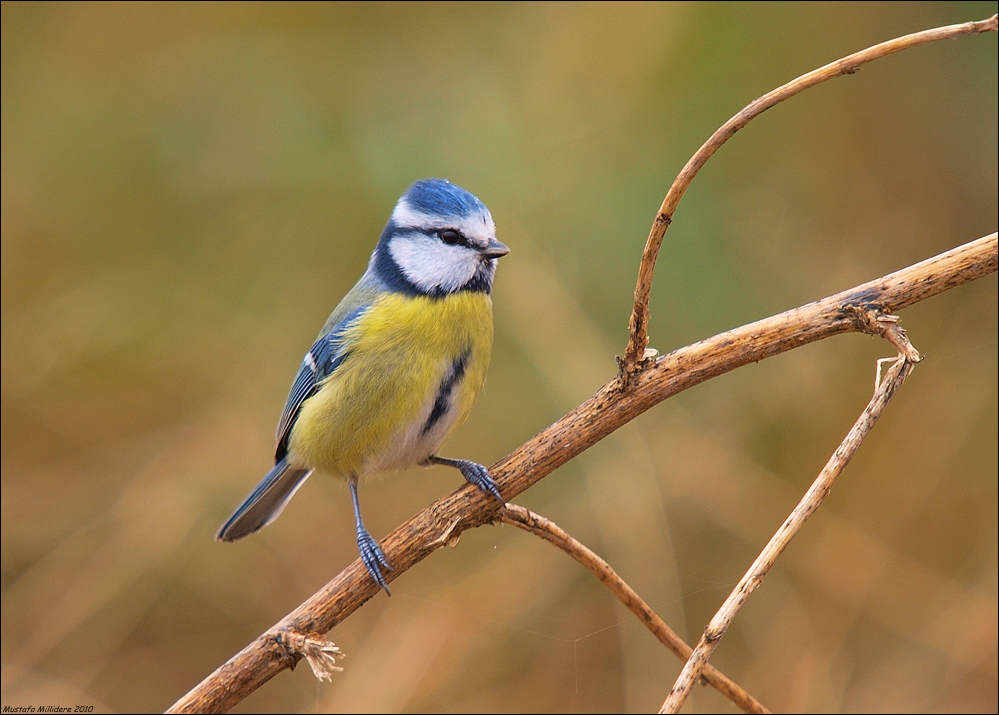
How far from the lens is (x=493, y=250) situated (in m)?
2.01

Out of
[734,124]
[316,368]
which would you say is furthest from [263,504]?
[734,124]

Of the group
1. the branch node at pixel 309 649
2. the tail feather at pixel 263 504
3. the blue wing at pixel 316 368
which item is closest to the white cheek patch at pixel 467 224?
the blue wing at pixel 316 368

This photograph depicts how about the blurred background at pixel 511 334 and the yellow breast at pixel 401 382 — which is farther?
the blurred background at pixel 511 334

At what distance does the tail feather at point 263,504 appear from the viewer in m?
2.21

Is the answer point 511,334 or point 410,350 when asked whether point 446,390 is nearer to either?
point 410,350

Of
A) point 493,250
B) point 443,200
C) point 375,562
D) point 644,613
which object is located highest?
point 443,200

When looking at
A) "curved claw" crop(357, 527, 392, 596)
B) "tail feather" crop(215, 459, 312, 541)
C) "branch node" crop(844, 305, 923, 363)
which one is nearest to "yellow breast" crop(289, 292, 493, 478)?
"tail feather" crop(215, 459, 312, 541)

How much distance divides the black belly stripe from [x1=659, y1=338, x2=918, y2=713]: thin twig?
104cm

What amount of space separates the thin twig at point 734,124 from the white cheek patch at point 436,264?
33.2 inches

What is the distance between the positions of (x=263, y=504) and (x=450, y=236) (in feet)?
2.88

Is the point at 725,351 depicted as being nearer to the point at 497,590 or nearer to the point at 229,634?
the point at 497,590

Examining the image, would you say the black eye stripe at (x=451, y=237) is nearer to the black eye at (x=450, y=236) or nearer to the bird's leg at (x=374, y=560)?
the black eye at (x=450, y=236)

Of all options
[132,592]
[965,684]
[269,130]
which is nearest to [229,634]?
[132,592]

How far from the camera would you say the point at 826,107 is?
2896 mm
